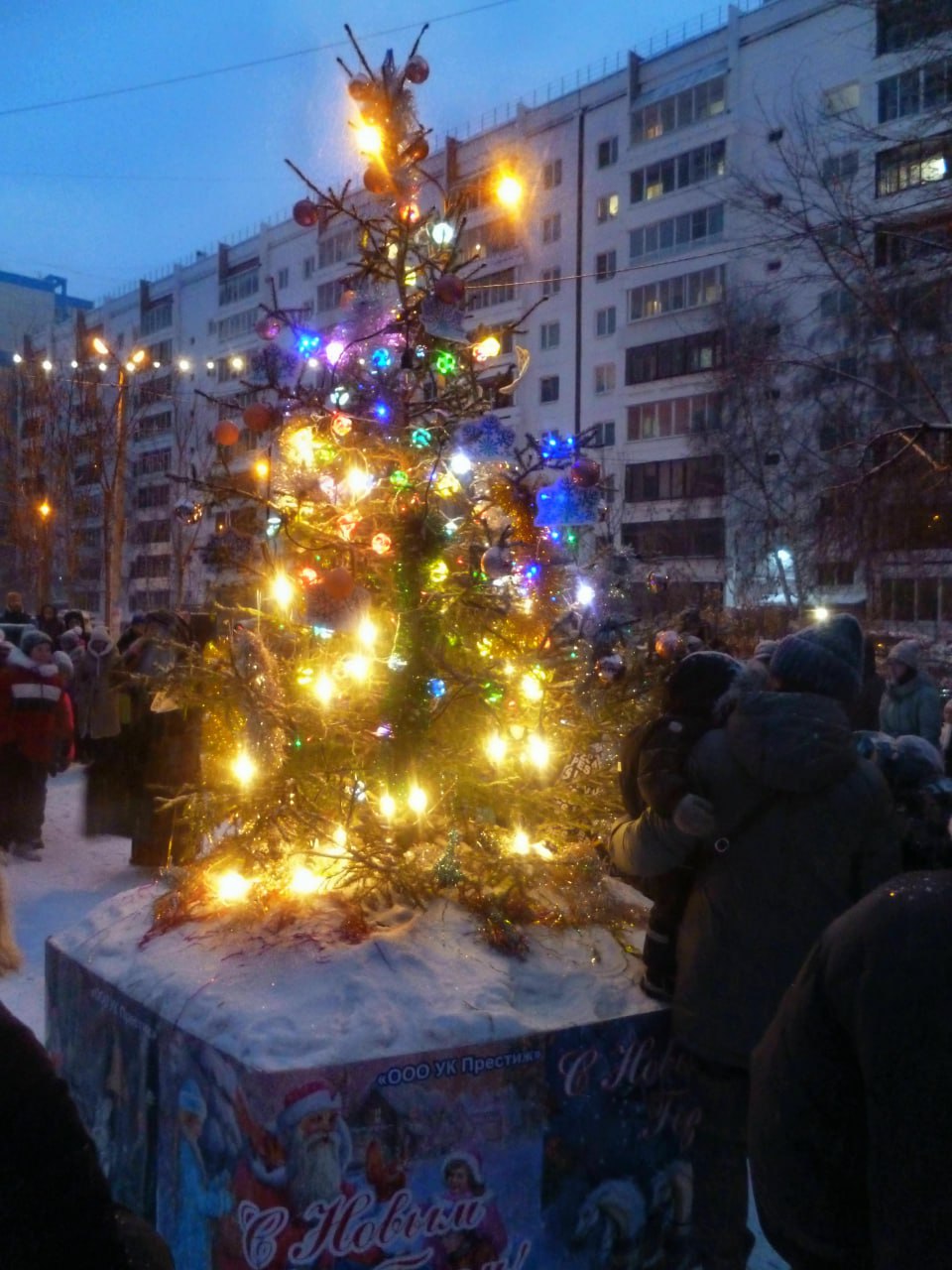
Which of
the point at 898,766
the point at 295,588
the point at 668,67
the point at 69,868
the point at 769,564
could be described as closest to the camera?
the point at 898,766

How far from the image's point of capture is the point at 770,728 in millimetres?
2881

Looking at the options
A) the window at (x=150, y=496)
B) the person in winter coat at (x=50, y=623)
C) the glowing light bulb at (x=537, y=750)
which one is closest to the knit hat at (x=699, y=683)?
the glowing light bulb at (x=537, y=750)

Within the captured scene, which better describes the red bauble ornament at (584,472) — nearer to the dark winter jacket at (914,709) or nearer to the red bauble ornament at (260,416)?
the red bauble ornament at (260,416)

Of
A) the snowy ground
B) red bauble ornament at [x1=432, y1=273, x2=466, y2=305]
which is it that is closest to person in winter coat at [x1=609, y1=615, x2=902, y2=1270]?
red bauble ornament at [x1=432, y1=273, x2=466, y2=305]

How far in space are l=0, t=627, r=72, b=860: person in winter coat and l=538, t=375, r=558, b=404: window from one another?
40.1 metres

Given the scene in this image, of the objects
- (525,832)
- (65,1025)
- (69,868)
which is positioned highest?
(525,832)

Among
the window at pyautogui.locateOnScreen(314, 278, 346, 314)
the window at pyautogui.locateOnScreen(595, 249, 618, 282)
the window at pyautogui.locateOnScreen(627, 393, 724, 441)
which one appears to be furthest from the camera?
the window at pyautogui.locateOnScreen(314, 278, 346, 314)

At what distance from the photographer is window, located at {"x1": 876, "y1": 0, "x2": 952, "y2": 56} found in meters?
9.32

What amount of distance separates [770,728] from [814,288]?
36063 millimetres

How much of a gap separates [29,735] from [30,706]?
0.24 meters

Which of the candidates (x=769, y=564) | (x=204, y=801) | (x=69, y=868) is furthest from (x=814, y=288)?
(x=204, y=801)

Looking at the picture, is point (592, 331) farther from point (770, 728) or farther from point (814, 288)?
point (770, 728)

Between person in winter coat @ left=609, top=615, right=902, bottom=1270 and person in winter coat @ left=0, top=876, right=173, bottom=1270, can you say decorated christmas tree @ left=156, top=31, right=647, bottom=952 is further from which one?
person in winter coat @ left=0, top=876, right=173, bottom=1270

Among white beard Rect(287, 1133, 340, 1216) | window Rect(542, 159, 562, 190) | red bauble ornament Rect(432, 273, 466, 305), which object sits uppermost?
window Rect(542, 159, 562, 190)
